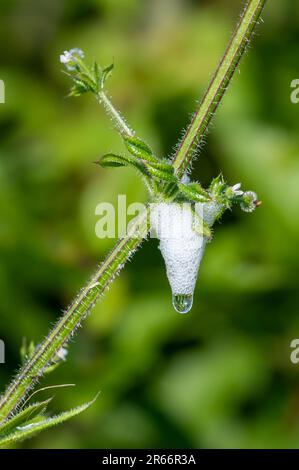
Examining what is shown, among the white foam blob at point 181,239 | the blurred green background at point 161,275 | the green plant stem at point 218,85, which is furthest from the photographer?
the blurred green background at point 161,275

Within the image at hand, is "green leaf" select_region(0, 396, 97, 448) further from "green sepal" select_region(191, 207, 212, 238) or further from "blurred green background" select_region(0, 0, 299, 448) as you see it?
"blurred green background" select_region(0, 0, 299, 448)

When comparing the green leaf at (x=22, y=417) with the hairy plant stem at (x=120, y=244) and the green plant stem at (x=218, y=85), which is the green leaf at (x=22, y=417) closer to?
the hairy plant stem at (x=120, y=244)

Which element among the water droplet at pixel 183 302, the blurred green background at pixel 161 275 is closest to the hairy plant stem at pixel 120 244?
the water droplet at pixel 183 302

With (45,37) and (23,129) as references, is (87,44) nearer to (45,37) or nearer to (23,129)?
(45,37)

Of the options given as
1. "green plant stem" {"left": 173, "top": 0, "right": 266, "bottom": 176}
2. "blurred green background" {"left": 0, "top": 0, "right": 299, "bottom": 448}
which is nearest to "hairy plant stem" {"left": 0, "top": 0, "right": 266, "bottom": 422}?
"green plant stem" {"left": 173, "top": 0, "right": 266, "bottom": 176}

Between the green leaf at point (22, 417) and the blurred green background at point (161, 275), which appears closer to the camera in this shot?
the green leaf at point (22, 417)

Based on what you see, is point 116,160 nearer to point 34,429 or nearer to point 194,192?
Result: point 194,192

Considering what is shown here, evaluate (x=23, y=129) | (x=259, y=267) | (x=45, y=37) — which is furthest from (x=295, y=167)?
(x=45, y=37)

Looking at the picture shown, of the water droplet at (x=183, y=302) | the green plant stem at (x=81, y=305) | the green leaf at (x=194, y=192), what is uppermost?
the green leaf at (x=194, y=192)
